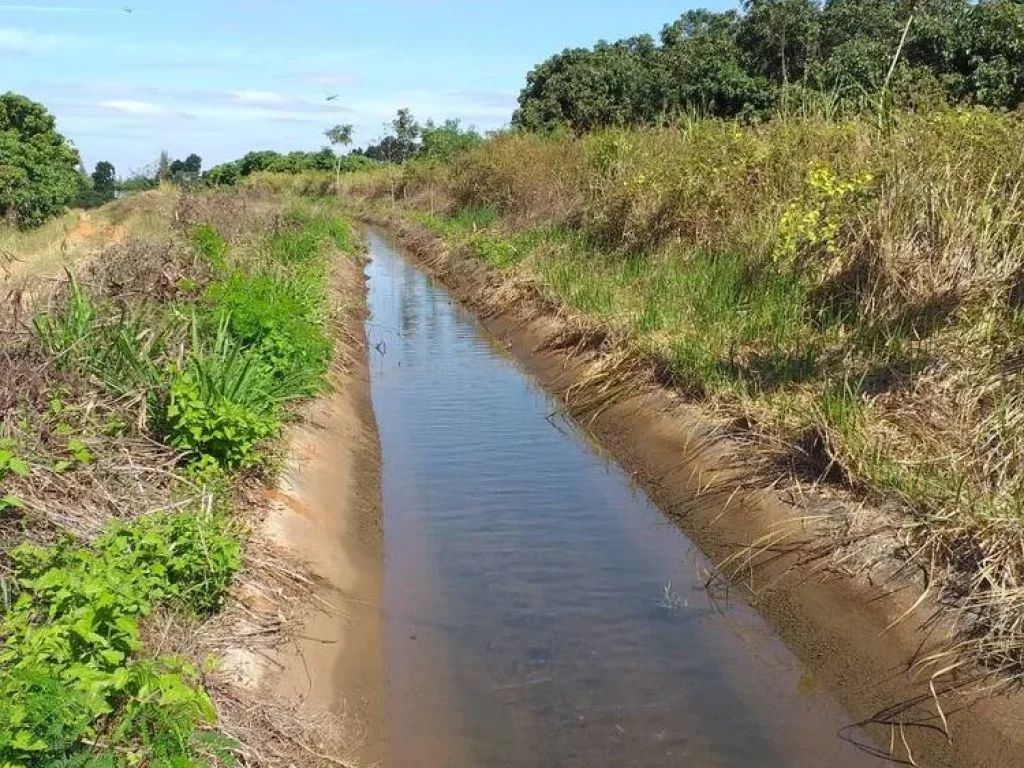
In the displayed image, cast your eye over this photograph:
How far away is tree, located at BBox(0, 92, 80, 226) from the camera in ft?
102

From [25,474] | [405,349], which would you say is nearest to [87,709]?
[25,474]

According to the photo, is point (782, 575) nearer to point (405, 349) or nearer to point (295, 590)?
point (295, 590)

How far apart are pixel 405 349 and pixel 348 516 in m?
7.30

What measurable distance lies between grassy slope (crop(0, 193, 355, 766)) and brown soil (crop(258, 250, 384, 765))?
0.27 meters

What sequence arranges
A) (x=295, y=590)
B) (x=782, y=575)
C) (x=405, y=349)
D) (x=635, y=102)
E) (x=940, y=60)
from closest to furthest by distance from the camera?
(x=295, y=590), (x=782, y=575), (x=405, y=349), (x=940, y=60), (x=635, y=102)

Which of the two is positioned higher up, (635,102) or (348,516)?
(635,102)

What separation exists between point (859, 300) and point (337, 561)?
17.1 feet

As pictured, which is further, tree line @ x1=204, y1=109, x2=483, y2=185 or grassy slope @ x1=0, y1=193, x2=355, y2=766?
tree line @ x1=204, y1=109, x2=483, y2=185

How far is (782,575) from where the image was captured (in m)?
5.96

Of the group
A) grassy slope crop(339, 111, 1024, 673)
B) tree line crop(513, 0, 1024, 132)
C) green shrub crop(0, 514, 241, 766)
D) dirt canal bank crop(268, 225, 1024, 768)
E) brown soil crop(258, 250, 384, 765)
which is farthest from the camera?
tree line crop(513, 0, 1024, 132)

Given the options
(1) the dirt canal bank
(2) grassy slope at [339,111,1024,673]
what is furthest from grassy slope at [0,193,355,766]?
(2) grassy slope at [339,111,1024,673]

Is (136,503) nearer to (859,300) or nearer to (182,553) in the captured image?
(182,553)

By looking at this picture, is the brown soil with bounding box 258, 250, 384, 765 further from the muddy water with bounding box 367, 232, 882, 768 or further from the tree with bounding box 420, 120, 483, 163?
the tree with bounding box 420, 120, 483, 163

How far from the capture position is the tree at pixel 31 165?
31.0 meters
